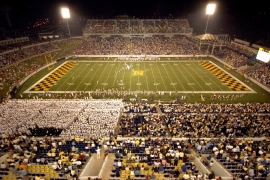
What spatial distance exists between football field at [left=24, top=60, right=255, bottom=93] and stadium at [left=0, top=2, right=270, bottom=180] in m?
0.20

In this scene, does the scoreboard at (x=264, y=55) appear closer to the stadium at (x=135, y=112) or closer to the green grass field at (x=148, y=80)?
the stadium at (x=135, y=112)

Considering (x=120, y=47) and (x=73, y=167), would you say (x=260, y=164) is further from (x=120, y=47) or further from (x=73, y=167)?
(x=120, y=47)

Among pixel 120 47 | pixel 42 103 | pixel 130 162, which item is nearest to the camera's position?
pixel 130 162

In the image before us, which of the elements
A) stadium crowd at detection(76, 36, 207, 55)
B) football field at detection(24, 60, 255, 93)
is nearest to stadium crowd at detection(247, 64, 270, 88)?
football field at detection(24, 60, 255, 93)

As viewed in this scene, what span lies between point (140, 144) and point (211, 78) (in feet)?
89.3

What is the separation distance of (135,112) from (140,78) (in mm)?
14643

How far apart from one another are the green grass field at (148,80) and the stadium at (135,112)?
187 millimetres

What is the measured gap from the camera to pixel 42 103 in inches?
950

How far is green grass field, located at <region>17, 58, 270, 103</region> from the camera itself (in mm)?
30109

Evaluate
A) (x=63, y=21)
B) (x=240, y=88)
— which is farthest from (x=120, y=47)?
(x=63, y=21)

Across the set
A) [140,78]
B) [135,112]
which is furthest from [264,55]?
[135,112]

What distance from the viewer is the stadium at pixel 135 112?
11891 mm

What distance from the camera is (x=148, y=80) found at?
117 ft

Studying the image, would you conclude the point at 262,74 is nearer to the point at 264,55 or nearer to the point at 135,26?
the point at 264,55
